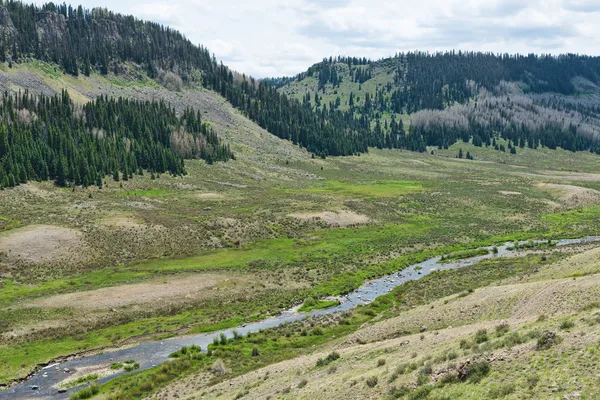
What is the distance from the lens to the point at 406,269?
7612cm

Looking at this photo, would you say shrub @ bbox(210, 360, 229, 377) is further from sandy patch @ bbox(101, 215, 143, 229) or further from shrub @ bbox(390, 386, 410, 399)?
sandy patch @ bbox(101, 215, 143, 229)

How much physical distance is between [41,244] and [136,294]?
23607 mm

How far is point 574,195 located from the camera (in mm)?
138250

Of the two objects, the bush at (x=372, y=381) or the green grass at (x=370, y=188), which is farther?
the green grass at (x=370, y=188)

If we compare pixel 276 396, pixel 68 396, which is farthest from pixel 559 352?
pixel 68 396

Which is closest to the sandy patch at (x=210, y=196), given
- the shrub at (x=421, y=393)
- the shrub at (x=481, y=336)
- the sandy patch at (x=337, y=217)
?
the sandy patch at (x=337, y=217)

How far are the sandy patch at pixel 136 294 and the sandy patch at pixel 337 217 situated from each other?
39671 millimetres

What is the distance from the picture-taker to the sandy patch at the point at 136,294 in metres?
57.6

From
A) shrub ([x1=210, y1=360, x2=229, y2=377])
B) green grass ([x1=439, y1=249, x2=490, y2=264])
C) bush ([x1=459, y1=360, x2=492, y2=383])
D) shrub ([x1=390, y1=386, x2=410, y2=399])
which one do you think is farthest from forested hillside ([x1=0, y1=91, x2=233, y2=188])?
bush ([x1=459, y1=360, x2=492, y2=383])

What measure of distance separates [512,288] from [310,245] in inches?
1784

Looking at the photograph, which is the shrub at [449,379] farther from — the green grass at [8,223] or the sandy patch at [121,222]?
the green grass at [8,223]

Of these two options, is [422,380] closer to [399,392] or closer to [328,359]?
[399,392]

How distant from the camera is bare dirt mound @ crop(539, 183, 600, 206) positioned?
134500mm

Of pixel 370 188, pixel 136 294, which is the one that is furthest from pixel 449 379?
pixel 370 188
